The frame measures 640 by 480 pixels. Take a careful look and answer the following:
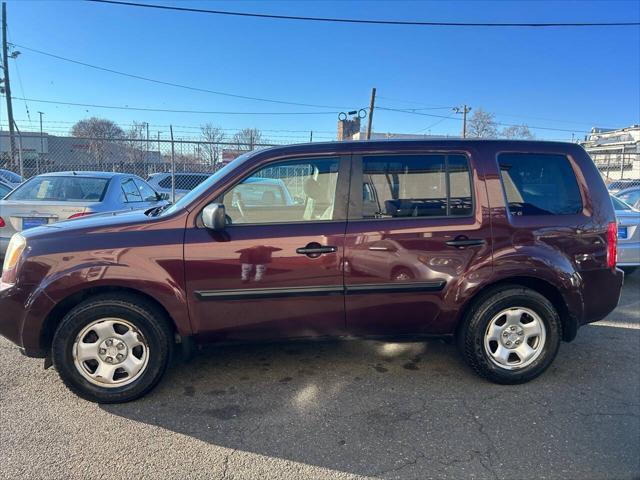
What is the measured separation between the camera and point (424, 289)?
10.3 feet

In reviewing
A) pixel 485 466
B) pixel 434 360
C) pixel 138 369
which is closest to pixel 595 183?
pixel 434 360

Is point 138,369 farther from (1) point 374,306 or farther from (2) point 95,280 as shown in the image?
(1) point 374,306

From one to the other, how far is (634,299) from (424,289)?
13.8 feet

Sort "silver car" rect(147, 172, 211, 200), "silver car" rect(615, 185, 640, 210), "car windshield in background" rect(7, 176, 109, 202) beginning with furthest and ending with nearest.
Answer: "silver car" rect(147, 172, 211, 200), "silver car" rect(615, 185, 640, 210), "car windshield in background" rect(7, 176, 109, 202)

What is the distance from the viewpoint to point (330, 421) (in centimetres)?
278

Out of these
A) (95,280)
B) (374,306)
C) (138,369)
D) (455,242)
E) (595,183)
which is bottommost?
(138,369)

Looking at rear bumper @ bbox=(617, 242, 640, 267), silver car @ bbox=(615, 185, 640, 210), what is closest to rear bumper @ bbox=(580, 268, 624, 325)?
rear bumper @ bbox=(617, 242, 640, 267)

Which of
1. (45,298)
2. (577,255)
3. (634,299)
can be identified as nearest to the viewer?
(45,298)

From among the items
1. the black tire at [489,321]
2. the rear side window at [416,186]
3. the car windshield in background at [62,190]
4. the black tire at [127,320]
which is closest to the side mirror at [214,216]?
the black tire at [127,320]

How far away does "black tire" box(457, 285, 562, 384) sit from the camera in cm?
322

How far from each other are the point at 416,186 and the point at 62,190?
216 inches

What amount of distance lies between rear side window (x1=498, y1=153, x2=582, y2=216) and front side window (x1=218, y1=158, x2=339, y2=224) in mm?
1372

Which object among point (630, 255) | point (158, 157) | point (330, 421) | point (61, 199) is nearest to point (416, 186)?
point (330, 421)

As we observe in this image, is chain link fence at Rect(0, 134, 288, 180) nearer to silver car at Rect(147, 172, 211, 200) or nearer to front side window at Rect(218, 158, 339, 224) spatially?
silver car at Rect(147, 172, 211, 200)
